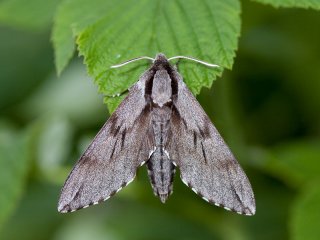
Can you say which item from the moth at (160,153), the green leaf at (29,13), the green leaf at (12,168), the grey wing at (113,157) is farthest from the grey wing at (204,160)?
the green leaf at (29,13)

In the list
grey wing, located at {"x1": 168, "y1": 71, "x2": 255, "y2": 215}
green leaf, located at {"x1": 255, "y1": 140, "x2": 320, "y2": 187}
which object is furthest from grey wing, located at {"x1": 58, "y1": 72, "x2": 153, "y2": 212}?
green leaf, located at {"x1": 255, "y1": 140, "x2": 320, "y2": 187}

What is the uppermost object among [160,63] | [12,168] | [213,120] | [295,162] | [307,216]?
[160,63]

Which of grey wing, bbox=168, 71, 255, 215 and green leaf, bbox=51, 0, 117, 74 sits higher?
green leaf, bbox=51, 0, 117, 74

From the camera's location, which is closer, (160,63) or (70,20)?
(160,63)

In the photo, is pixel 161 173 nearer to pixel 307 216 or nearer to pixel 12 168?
pixel 307 216

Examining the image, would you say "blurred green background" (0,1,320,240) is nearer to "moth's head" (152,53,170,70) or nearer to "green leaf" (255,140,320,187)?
"green leaf" (255,140,320,187)

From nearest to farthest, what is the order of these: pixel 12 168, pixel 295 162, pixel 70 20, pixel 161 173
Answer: pixel 161 173 < pixel 70 20 < pixel 12 168 < pixel 295 162

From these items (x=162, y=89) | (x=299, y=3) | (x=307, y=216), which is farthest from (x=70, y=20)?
(x=307, y=216)

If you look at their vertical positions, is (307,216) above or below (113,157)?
below
